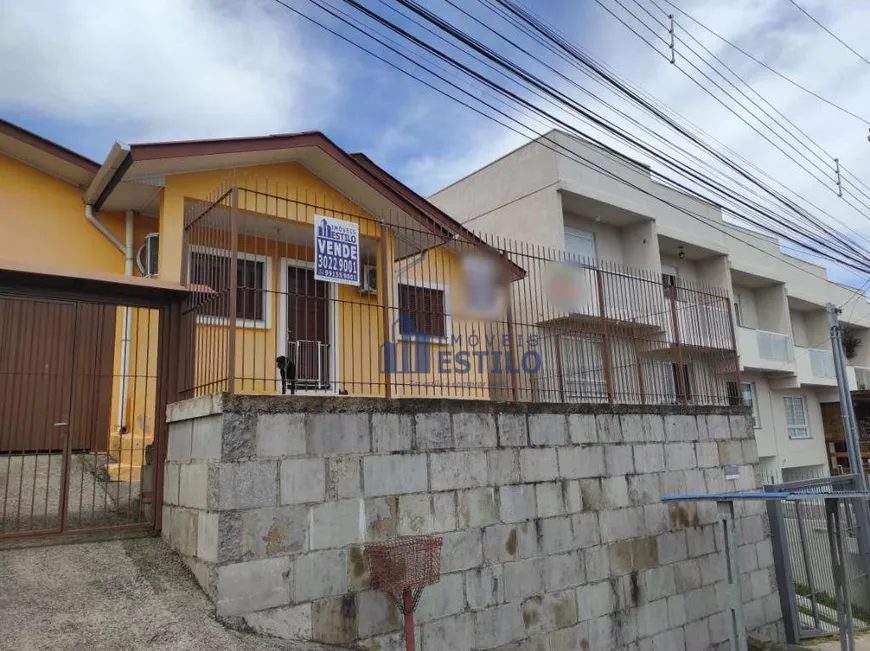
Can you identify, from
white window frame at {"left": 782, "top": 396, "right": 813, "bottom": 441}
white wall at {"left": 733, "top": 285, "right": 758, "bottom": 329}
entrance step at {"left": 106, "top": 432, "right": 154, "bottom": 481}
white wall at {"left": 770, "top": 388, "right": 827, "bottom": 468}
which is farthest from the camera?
white wall at {"left": 733, "top": 285, "right": 758, "bottom": 329}

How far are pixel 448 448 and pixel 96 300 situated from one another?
3190mm

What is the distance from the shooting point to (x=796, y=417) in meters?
22.2

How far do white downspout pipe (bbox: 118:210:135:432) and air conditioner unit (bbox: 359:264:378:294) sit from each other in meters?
3.05

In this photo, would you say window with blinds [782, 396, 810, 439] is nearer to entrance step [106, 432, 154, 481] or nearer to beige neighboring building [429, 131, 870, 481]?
beige neighboring building [429, 131, 870, 481]

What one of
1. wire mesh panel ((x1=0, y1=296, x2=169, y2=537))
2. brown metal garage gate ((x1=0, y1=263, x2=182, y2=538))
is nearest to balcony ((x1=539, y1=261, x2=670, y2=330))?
brown metal garage gate ((x1=0, y1=263, x2=182, y2=538))

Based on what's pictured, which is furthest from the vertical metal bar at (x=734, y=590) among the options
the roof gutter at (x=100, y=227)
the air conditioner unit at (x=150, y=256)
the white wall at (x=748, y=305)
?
the white wall at (x=748, y=305)

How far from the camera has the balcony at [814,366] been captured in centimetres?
2128

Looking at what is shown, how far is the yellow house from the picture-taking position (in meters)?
5.77

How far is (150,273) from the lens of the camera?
8055mm

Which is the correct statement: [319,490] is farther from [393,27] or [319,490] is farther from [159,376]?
[393,27]

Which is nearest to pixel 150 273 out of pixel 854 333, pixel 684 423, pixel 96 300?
pixel 96 300

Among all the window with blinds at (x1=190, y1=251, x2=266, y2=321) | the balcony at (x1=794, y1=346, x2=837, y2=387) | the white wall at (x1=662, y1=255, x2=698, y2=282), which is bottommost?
the window with blinds at (x1=190, y1=251, x2=266, y2=321)

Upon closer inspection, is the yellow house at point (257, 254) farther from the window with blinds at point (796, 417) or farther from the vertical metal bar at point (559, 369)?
the window with blinds at point (796, 417)

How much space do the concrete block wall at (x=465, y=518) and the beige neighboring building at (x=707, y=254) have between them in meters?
6.89
